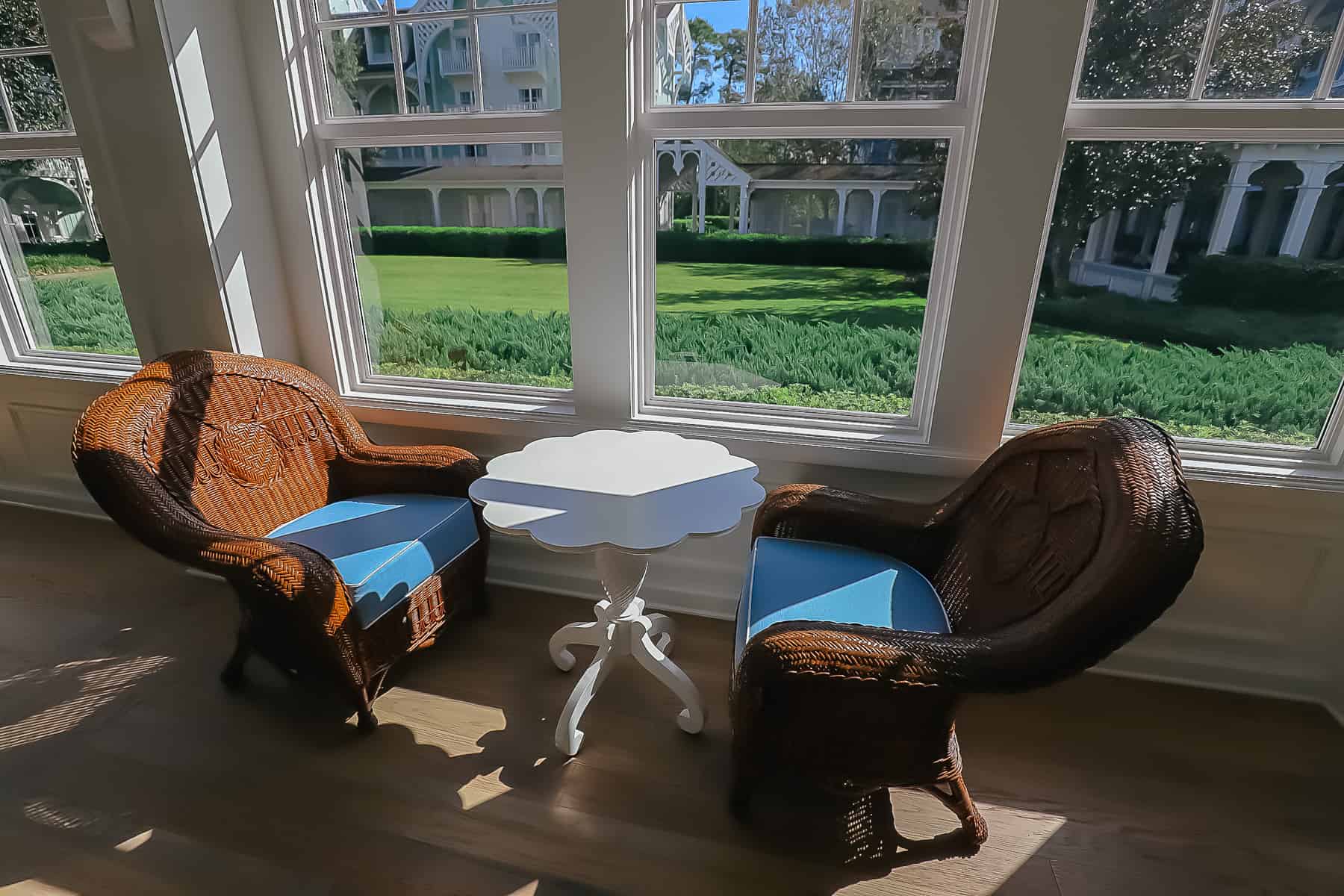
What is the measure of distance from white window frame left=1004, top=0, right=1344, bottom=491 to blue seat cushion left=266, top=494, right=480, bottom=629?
1.78 m

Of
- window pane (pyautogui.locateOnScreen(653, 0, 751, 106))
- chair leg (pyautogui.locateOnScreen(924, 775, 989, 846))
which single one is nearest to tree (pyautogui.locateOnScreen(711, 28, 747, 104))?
window pane (pyautogui.locateOnScreen(653, 0, 751, 106))

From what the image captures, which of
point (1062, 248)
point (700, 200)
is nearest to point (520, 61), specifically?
point (700, 200)

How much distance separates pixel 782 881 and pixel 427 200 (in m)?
2.28

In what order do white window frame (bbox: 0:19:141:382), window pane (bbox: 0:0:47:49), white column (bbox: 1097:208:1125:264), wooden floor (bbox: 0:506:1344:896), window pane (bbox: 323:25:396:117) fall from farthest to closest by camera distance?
1. white window frame (bbox: 0:19:141:382)
2. window pane (bbox: 0:0:47:49)
3. window pane (bbox: 323:25:396:117)
4. white column (bbox: 1097:208:1125:264)
5. wooden floor (bbox: 0:506:1344:896)

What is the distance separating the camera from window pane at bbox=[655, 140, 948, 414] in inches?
72.2

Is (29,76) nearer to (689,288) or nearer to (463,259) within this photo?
(463,259)

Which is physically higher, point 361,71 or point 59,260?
point 361,71

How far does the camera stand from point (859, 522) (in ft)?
5.85

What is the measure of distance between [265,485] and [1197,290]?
9.23 ft

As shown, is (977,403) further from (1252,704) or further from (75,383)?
(75,383)

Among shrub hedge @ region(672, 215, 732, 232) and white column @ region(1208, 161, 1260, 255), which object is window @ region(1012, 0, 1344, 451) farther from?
shrub hedge @ region(672, 215, 732, 232)

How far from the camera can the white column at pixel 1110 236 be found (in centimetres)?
173

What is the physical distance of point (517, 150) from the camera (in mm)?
2049

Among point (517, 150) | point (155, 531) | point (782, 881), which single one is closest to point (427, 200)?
point (517, 150)
